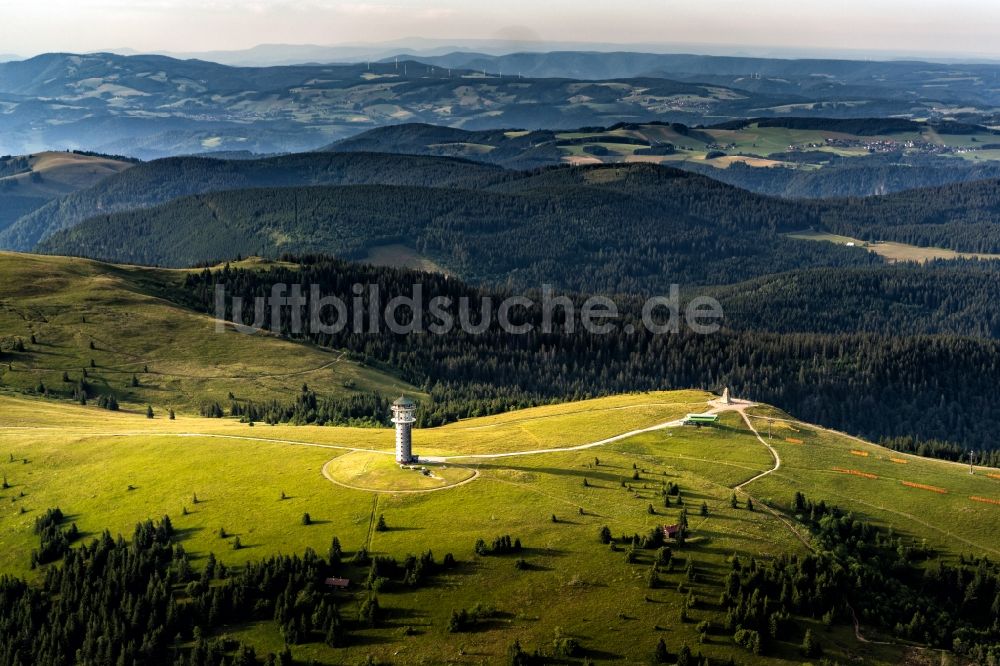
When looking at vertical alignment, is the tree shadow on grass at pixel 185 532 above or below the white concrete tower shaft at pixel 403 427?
below

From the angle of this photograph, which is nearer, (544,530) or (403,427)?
(544,530)

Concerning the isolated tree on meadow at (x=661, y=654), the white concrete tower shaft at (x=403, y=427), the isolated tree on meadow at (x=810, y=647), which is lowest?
the isolated tree on meadow at (x=810, y=647)

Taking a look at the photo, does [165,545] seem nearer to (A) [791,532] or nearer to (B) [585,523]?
(B) [585,523]

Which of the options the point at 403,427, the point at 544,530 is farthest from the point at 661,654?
the point at 403,427

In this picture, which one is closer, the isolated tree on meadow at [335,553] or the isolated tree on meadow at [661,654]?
the isolated tree on meadow at [661,654]

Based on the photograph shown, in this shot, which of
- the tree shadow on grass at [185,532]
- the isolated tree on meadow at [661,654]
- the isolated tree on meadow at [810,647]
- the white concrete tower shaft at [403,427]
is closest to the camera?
the isolated tree on meadow at [661,654]

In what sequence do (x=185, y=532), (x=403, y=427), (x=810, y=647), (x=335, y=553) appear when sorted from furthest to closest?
(x=403, y=427) < (x=185, y=532) < (x=335, y=553) < (x=810, y=647)

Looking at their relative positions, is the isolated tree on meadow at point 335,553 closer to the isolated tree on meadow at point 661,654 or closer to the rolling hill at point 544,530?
the rolling hill at point 544,530

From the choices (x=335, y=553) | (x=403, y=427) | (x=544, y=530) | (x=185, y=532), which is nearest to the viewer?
(x=335, y=553)

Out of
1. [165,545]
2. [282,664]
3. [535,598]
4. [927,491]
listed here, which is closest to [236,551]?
[165,545]

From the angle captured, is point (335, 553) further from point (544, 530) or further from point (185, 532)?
point (544, 530)

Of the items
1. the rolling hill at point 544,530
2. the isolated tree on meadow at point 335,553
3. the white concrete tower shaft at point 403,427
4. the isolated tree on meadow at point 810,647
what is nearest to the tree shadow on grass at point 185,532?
the rolling hill at point 544,530

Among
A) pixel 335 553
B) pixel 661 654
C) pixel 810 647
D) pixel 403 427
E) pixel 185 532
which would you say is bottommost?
pixel 810 647
